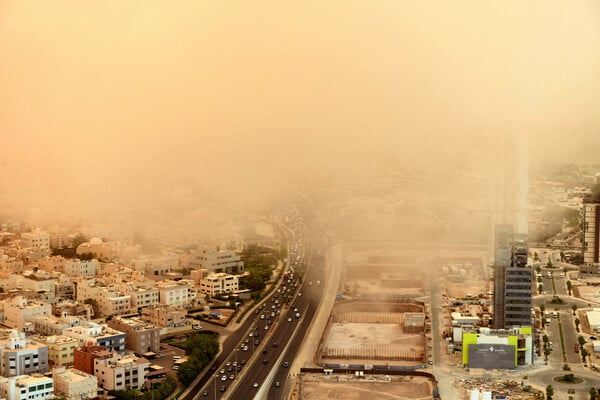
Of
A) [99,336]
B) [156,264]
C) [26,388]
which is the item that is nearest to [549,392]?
[99,336]

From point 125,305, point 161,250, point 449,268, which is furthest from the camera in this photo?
point 161,250

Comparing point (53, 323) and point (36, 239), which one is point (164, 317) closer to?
point (53, 323)

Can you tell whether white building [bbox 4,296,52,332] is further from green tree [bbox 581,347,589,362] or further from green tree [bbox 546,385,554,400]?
green tree [bbox 581,347,589,362]

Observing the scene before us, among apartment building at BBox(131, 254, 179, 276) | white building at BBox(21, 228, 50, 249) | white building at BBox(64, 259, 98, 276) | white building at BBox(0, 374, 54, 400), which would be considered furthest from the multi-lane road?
white building at BBox(21, 228, 50, 249)

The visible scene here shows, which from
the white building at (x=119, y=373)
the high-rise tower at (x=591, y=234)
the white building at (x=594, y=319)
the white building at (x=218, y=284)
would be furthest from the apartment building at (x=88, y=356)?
the high-rise tower at (x=591, y=234)

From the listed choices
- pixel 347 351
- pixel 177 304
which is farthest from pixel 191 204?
pixel 347 351

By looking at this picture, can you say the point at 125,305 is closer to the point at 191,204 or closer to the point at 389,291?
the point at 389,291

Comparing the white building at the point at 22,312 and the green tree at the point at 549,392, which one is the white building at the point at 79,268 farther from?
the green tree at the point at 549,392
